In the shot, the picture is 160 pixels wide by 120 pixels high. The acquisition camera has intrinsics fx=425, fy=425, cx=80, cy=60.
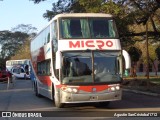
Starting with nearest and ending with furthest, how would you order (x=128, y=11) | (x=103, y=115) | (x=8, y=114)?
(x=8, y=114)
(x=103, y=115)
(x=128, y=11)

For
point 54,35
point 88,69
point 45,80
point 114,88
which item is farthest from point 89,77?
point 45,80

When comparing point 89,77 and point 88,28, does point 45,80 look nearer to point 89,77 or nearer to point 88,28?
point 88,28

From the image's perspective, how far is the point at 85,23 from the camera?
58.7 ft

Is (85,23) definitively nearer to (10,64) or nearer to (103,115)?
(103,115)

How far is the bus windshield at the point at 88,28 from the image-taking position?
1766 centimetres

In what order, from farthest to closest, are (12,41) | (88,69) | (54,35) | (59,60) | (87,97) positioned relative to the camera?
(12,41), (54,35), (88,69), (59,60), (87,97)

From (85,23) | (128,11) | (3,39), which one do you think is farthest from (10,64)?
(85,23)

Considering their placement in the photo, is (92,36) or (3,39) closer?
(92,36)

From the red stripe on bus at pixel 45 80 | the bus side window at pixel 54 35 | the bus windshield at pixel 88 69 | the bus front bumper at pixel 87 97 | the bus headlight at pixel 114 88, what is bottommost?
the bus front bumper at pixel 87 97

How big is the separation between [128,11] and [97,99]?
1208cm

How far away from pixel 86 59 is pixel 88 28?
1.45 meters

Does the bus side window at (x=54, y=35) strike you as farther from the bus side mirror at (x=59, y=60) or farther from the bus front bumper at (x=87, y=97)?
the bus front bumper at (x=87, y=97)

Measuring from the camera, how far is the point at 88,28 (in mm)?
17797

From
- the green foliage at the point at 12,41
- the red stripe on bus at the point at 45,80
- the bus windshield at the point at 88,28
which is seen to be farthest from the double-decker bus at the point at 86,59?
the green foliage at the point at 12,41
